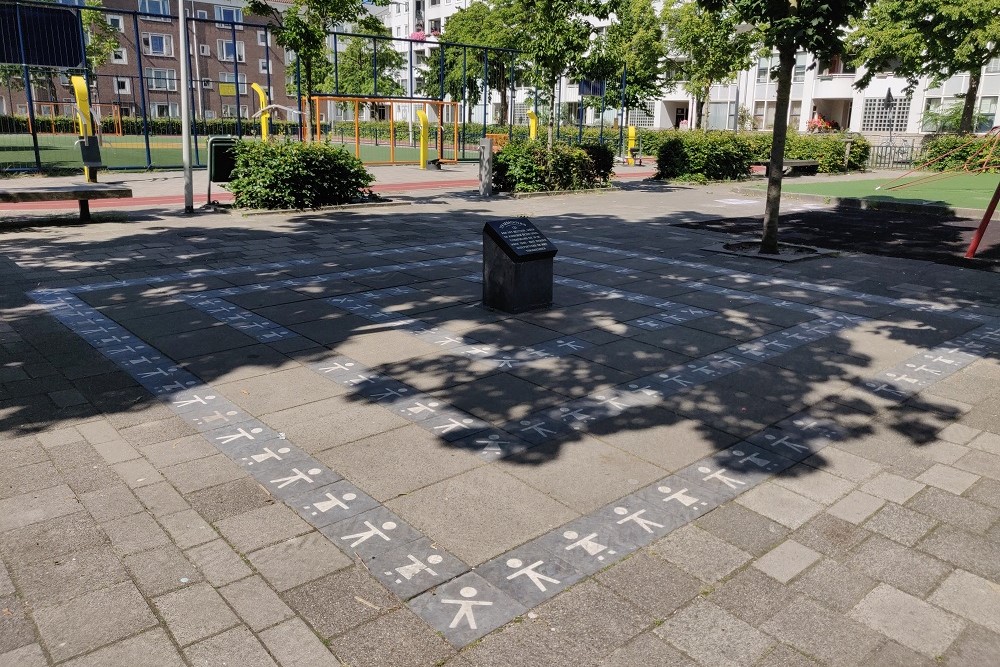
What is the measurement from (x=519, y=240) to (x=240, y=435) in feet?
13.4

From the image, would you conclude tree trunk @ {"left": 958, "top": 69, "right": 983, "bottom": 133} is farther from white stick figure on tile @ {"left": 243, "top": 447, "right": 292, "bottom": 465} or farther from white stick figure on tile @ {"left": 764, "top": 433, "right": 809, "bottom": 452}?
white stick figure on tile @ {"left": 243, "top": 447, "right": 292, "bottom": 465}

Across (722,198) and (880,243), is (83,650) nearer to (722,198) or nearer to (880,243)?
(880,243)

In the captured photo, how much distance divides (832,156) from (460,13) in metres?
40.2

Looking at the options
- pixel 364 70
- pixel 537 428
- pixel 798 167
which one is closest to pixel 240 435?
pixel 537 428

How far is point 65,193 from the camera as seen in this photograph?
1316cm

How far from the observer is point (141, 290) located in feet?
30.8

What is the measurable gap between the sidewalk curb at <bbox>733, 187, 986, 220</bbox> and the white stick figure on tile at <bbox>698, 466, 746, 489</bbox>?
596 inches

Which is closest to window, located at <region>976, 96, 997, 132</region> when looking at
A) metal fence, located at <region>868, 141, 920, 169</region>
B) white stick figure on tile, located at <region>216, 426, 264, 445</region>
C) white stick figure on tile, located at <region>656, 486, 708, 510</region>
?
metal fence, located at <region>868, 141, 920, 169</region>

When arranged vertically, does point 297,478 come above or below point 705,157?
below

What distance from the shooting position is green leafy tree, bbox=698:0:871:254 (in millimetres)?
11109

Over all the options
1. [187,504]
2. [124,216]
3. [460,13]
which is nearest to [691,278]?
[187,504]

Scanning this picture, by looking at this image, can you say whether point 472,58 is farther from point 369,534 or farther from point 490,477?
point 369,534

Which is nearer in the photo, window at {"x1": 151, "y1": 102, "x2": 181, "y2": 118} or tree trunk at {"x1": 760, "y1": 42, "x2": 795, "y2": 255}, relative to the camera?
tree trunk at {"x1": 760, "y1": 42, "x2": 795, "y2": 255}

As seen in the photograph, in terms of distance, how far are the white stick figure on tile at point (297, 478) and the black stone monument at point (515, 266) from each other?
4024 millimetres
